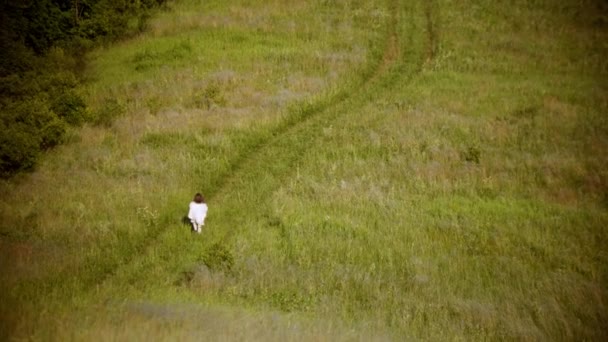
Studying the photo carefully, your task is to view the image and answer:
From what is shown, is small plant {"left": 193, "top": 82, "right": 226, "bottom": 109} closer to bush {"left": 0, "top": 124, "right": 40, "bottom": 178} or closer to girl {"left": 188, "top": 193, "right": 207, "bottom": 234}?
bush {"left": 0, "top": 124, "right": 40, "bottom": 178}

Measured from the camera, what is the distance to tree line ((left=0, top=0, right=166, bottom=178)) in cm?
2092

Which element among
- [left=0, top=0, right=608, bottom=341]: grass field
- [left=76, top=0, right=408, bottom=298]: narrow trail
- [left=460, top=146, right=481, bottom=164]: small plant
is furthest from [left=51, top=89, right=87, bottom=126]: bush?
[left=460, top=146, right=481, bottom=164]: small plant

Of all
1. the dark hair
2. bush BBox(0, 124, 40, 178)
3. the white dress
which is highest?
bush BBox(0, 124, 40, 178)

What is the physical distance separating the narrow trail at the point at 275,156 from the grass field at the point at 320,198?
0.10 metres

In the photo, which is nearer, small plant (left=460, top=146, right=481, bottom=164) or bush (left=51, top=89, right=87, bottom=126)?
small plant (left=460, top=146, right=481, bottom=164)

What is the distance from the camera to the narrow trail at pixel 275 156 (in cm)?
1416

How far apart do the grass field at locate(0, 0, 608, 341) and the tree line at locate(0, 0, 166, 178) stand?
1.13 metres

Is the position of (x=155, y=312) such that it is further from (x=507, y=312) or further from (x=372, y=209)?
(x=372, y=209)

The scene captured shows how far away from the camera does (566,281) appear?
45.4 feet

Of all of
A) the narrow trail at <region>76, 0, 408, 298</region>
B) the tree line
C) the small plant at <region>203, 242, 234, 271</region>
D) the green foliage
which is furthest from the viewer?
the green foliage

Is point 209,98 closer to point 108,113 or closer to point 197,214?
point 108,113

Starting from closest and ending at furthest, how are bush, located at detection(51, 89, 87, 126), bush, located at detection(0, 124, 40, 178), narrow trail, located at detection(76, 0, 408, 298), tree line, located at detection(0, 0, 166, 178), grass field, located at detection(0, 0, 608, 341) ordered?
grass field, located at detection(0, 0, 608, 341), narrow trail, located at detection(76, 0, 408, 298), bush, located at detection(0, 124, 40, 178), tree line, located at detection(0, 0, 166, 178), bush, located at detection(51, 89, 87, 126)

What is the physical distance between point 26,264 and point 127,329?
5.67m

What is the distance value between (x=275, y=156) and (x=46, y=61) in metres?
18.0
